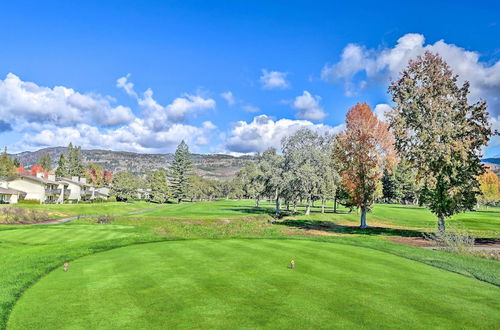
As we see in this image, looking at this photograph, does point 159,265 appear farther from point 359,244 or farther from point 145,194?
point 145,194

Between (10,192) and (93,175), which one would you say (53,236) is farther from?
(93,175)

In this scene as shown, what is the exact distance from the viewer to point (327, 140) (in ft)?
176

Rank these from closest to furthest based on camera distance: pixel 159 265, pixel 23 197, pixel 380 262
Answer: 1. pixel 159 265
2. pixel 380 262
3. pixel 23 197

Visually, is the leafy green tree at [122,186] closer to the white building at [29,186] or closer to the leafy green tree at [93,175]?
the leafy green tree at [93,175]

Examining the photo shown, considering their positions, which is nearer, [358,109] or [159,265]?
[159,265]

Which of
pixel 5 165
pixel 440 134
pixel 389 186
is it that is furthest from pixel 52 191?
pixel 389 186

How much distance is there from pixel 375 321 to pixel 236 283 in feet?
15.3

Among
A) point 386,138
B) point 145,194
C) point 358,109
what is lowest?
point 145,194

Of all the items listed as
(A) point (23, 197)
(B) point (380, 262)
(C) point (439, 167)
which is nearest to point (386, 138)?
(C) point (439, 167)

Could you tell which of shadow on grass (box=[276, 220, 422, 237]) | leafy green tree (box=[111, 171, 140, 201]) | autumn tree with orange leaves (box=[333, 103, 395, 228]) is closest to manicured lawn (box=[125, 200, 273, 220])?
shadow on grass (box=[276, 220, 422, 237])

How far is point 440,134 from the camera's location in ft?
99.2

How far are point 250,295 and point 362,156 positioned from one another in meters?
35.4

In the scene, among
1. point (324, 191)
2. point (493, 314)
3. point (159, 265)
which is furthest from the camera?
point (324, 191)

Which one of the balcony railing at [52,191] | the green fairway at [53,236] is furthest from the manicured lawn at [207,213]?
the green fairway at [53,236]
